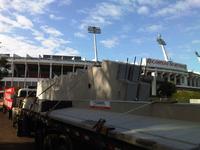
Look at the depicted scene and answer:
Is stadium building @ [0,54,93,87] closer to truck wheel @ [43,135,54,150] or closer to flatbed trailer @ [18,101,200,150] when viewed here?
truck wheel @ [43,135,54,150]

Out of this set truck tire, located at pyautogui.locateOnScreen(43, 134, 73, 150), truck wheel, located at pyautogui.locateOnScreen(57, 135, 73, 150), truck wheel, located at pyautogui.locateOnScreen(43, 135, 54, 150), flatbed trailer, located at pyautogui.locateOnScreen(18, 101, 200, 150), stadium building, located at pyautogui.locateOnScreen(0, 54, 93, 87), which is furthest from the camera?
stadium building, located at pyautogui.locateOnScreen(0, 54, 93, 87)

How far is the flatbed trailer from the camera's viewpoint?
435 cm

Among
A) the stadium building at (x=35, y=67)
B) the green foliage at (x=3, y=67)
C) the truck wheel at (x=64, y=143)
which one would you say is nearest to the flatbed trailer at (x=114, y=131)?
the truck wheel at (x=64, y=143)

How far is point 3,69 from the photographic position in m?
51.2

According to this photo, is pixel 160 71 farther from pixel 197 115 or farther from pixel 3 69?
pixel 197 115

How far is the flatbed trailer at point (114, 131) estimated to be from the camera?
4.35m

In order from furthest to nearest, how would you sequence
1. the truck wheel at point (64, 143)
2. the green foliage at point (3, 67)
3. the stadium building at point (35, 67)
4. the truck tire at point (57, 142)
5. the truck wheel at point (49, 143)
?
the stadium building at point (35, 67) < the green foliage at point (3, 67) < the truck wheel at point (49, 143) < the truck tire at point (57, 142) < the truck wheel at point (64, 143)

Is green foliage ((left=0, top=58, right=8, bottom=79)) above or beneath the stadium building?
beneath

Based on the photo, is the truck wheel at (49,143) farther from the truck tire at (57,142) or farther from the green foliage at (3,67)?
the green foliage at (3,67)

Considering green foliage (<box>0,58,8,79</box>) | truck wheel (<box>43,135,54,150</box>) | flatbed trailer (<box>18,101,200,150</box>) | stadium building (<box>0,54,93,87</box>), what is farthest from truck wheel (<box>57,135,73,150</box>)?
stadium building (<box>0,54,93,87</box>)

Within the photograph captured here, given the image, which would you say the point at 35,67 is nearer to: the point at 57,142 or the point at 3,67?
the point at 3,67

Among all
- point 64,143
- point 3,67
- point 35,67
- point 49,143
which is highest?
point 35,67

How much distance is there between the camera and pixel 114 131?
537 cm

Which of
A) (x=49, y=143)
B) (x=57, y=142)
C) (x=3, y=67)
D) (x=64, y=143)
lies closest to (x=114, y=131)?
(x=64, y=143)
